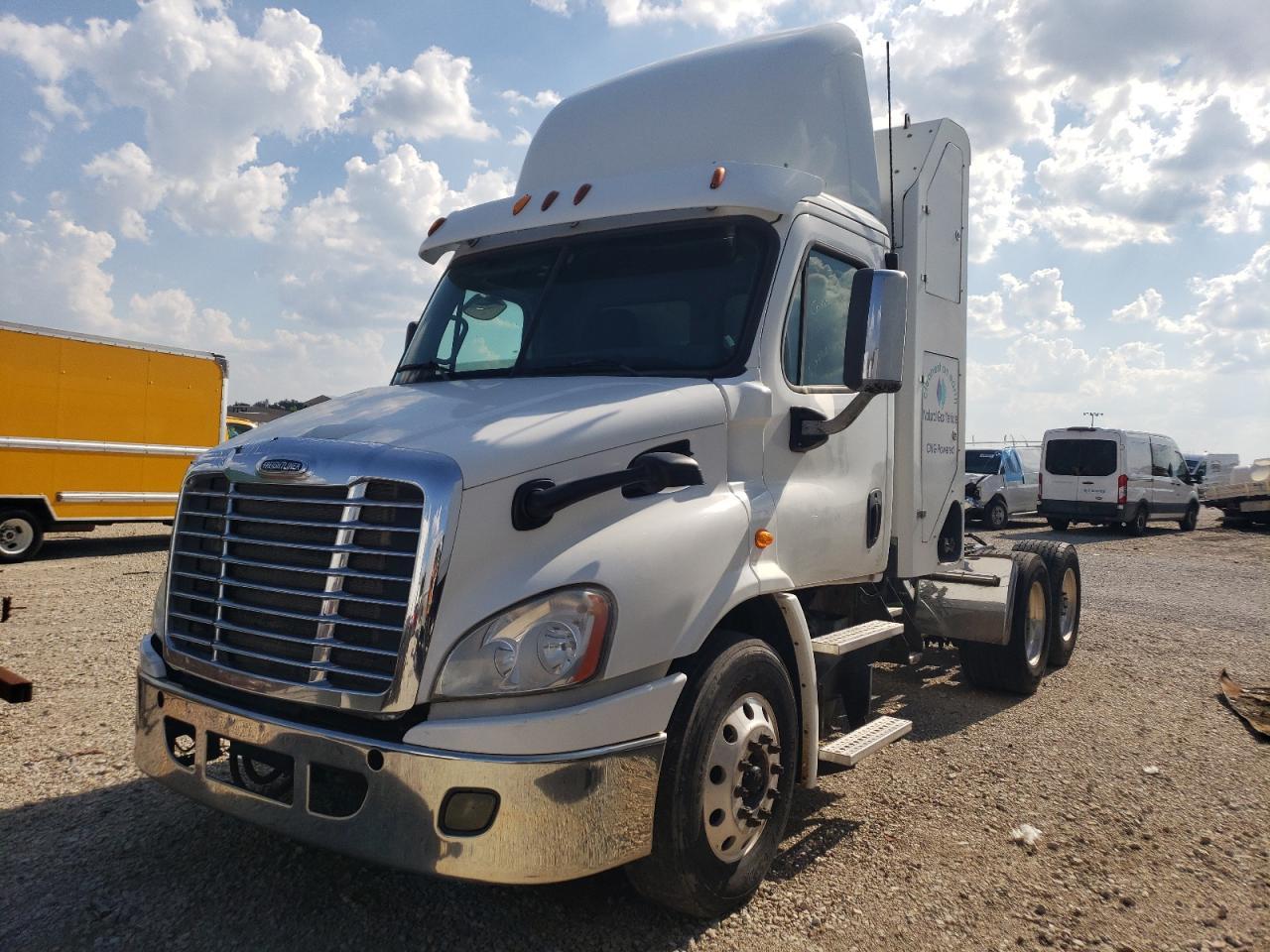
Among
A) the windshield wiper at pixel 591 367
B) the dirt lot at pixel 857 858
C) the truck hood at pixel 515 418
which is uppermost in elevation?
the windshield wiper at pixel 591 367

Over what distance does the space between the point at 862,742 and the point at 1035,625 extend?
12.4ft

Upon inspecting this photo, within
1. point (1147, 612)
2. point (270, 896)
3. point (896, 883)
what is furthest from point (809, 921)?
point (1147, 612)

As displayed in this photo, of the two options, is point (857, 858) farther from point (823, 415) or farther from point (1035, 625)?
point (1035, 625)

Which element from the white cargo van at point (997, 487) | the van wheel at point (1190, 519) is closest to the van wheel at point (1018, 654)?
the white cargo van at point (997, 487)

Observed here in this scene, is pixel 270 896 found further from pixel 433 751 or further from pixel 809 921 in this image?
pixel 809 921

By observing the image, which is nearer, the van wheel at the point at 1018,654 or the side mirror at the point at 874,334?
the side mirror at the point at 874,334

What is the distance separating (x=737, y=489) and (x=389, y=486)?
1.41 m

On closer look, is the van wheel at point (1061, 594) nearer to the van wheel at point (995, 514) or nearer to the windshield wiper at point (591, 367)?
the windshield wiper at point (591, 367)

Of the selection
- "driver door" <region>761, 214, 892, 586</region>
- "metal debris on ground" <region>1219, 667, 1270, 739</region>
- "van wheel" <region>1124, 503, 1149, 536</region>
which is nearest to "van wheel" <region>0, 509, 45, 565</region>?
"driver door" <region>761, 214, 892, 586</region>

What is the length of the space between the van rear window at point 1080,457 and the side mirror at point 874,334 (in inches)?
Answer: 833

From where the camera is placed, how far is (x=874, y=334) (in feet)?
12.6

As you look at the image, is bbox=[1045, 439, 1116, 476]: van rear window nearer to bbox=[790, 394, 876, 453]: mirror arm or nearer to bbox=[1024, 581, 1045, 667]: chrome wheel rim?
bbox=[1024, 581, 1045, 667]: chrome wheel rim

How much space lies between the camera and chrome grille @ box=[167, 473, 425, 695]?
2.88 meters

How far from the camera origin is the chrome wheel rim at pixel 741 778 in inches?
132
